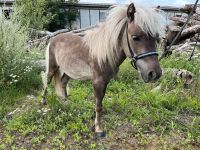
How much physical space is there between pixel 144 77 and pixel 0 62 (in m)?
3.27

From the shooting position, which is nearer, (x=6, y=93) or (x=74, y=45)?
(x=74, y=45)

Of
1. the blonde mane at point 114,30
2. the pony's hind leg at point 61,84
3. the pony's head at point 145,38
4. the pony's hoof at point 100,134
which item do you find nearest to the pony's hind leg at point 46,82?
the pony's hind leg at point 61,84

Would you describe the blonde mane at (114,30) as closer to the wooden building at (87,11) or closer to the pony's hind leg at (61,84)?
the pony's hind leg at (61,84)

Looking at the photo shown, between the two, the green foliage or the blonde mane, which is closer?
the blonde mane

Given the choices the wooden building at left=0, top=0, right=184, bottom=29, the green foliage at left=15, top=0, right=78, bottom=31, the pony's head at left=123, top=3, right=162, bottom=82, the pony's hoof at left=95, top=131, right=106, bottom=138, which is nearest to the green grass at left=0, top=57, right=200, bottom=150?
the pony's hoof at left=95, top=131, right=106, bottom=138

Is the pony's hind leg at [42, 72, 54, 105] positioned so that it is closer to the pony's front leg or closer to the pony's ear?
the pony's front leg

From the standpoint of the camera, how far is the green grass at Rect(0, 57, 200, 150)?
208 inches

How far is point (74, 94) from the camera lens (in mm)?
6832

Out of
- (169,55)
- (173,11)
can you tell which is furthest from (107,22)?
(173,11)

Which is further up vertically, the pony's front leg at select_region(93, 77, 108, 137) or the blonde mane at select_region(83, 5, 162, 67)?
the blonde mane at select_region(83, 5, 162, 67)

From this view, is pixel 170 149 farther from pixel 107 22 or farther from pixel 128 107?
pixel 107 22

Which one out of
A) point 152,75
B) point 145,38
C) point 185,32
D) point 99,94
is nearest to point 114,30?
point 145,38

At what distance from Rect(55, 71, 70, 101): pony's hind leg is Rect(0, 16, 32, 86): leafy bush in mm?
871

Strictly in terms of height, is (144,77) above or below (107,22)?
below
